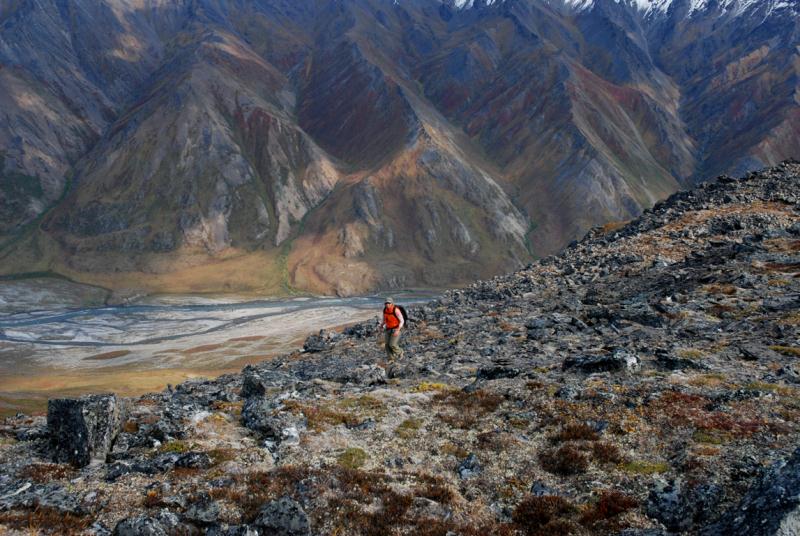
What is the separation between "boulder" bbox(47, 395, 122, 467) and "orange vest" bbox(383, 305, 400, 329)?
13.6 meters

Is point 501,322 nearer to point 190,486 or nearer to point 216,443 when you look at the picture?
point 216,443

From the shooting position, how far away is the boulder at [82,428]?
571 inches

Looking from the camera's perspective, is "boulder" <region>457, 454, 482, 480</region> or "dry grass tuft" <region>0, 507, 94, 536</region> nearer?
"dry grass tuft" <region>0, 507, 94, 536</region>

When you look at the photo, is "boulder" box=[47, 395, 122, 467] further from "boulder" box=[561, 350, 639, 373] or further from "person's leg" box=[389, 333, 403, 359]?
"boulder" box=[561, 350, 639, 373]

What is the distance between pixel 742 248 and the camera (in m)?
34.6

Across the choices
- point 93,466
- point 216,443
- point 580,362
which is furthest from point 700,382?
point 93,466

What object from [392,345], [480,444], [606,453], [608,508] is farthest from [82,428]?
[392,345]

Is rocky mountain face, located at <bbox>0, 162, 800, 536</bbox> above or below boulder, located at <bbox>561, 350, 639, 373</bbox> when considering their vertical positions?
below

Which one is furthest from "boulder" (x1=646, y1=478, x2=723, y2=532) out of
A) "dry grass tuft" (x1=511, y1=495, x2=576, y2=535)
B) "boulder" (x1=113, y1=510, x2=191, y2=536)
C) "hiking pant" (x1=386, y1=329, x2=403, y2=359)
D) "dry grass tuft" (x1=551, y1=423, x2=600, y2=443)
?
"hiking pant" (x1=386, y1=329, x2=403, y2=359)

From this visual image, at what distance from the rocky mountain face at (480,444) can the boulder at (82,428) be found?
5 centimetres

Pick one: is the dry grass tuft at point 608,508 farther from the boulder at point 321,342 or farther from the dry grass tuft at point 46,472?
the boulder at point 321,342

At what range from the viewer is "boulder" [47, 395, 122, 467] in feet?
47.6

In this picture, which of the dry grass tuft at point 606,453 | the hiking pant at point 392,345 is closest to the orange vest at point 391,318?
the hiking pant at point 392,345

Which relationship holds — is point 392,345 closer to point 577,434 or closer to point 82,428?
point 577,434
